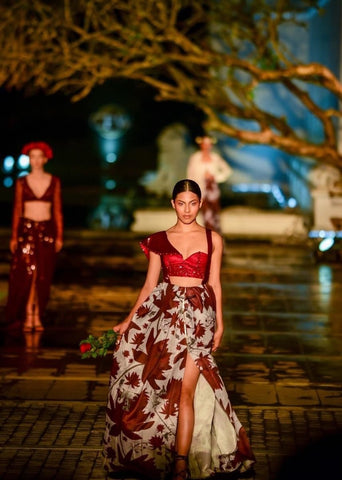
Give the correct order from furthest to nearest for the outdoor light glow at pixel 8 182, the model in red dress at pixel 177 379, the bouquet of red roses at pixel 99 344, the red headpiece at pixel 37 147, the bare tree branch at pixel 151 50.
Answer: the outdoor light glow at pixel 8 182, the bare tree branch at pixel 151 50, the red headpiece at pixel 37 147, the bouquet of red roses at pixel 99 344, the model in red dress at pixel 177 379

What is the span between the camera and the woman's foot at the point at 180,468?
570 centimetres

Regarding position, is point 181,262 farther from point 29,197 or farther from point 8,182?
point 8,182

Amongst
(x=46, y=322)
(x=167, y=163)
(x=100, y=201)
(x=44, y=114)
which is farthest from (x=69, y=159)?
(x=46, y=322)

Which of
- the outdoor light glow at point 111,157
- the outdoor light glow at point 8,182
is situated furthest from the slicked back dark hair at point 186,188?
the outdoor light glow at point 111,157

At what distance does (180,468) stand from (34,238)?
5.19m

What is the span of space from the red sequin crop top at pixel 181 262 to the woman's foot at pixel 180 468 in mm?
1019

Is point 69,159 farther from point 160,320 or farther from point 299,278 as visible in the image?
point 160,320

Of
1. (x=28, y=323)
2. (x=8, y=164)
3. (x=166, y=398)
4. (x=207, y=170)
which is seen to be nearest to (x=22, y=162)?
(x=8, y=164)

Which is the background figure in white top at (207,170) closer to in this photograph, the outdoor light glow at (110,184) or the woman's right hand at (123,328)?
the woman's right hand at (123,328)

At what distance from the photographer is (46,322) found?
11281 millimetres

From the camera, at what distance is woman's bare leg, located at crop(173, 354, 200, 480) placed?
18.9ft

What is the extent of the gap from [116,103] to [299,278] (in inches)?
1460

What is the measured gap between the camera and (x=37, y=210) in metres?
10.5

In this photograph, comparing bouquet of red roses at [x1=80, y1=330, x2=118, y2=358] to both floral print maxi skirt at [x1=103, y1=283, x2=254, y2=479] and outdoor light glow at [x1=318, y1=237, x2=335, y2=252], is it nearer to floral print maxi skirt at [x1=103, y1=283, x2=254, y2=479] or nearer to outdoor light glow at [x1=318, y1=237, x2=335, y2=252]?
floral print maxi skirt at [x1=103, y1=283, x2=254, y2=479]
